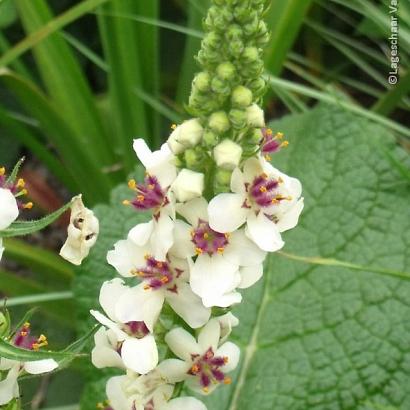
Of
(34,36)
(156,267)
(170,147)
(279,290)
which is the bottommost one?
(279,290)

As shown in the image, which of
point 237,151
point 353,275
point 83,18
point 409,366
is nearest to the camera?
point 237,151

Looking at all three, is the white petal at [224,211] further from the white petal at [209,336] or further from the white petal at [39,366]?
the white petal at [39,366]

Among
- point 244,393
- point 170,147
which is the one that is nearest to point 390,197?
point 244,393

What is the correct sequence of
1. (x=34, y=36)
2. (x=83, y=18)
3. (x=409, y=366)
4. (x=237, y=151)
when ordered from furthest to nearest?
1. (x=83, y=18)
2. (x=34, y=36)
3. (x=409, y=366)
4. (x=237, y=151)

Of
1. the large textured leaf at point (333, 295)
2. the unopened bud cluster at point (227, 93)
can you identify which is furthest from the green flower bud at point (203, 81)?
the large textured leaf at point (333, 295)

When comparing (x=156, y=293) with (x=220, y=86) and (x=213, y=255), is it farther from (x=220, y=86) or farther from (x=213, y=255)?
(x=220, y=86)

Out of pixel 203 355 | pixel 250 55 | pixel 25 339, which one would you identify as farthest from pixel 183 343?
pixel 250 55

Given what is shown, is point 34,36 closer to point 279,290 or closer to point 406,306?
point 279,290
